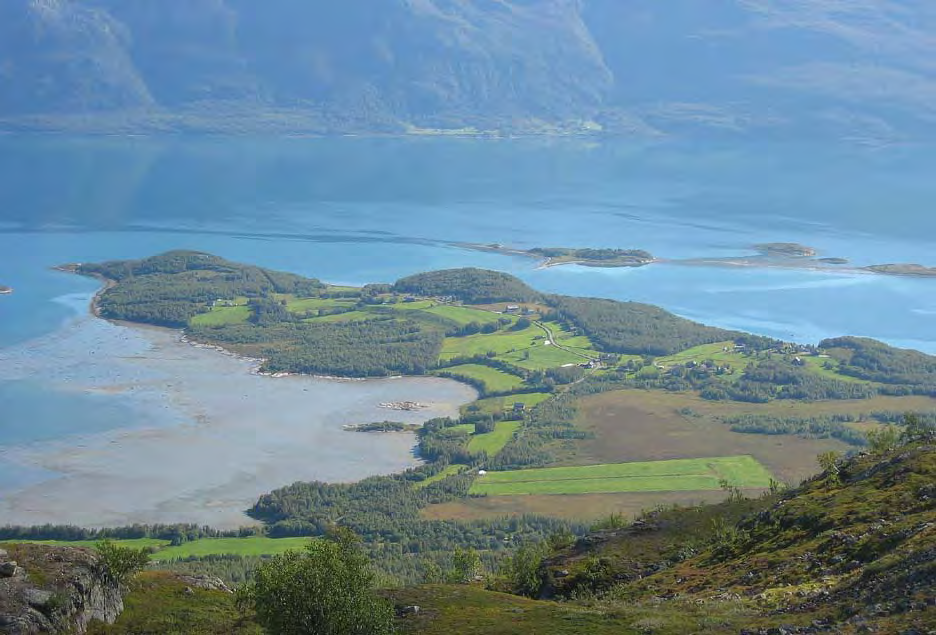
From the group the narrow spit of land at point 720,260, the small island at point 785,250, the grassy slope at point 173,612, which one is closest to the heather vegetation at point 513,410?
the grassy slope at point 173,612

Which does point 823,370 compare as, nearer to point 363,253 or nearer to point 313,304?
point 313,304

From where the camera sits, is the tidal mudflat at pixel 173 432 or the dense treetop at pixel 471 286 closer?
the tidal mudflat at pixel 173 432

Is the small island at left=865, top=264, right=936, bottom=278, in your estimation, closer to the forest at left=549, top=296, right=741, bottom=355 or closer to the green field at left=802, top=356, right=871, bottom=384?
the forest at left=549, top=296, right=741, bottom=355

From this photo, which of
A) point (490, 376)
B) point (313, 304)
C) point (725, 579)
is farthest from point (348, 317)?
point (725, 579)

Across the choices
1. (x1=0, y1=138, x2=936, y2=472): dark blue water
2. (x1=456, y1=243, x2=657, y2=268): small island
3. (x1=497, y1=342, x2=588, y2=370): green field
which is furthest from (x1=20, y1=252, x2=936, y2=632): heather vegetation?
(x1=456, y1=243, x2=657, y2=268): small island

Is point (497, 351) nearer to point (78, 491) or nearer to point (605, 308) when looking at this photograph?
point (605, 308)

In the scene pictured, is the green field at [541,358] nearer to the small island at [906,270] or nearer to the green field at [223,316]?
the green field at [223,316]

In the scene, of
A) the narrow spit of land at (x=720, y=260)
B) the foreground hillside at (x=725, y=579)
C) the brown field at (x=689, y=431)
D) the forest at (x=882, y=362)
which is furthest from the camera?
the narrow spit of land at (x=720, y=260)
